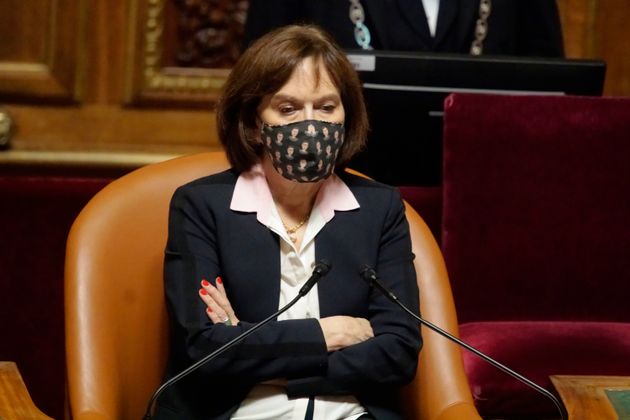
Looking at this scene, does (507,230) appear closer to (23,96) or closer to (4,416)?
(4,416)

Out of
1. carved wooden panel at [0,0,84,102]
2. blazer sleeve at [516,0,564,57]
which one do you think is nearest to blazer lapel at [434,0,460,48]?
blazer sleeve at [516,0,564,57]

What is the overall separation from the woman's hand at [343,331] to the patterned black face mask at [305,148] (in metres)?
0.23

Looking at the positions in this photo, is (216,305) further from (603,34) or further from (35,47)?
(603,34)

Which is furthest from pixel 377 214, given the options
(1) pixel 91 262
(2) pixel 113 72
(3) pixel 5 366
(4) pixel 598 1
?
(4) pixel 598 1

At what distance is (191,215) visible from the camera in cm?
198

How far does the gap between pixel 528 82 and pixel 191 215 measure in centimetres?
77

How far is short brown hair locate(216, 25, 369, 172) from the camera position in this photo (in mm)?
1976

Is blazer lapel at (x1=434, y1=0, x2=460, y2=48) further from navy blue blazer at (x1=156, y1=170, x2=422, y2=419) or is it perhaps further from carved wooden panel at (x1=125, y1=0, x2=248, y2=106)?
carved wooden panel at (x1=125, y1=0, x2=248, y2=106)

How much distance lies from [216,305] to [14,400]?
1.25 ft

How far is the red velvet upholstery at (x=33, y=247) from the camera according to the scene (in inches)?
103

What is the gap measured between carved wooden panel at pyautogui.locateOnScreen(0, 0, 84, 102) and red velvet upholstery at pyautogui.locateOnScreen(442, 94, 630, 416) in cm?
121

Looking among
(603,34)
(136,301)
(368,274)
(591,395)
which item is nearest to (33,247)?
(136,301)

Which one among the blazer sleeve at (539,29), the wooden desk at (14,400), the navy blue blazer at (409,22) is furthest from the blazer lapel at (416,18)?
the wooden desk at (14,400)

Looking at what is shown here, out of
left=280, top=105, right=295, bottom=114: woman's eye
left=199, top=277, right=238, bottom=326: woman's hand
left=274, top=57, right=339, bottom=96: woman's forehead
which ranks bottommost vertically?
left=199, top=277, right=238, bottom=326: woman's hand
